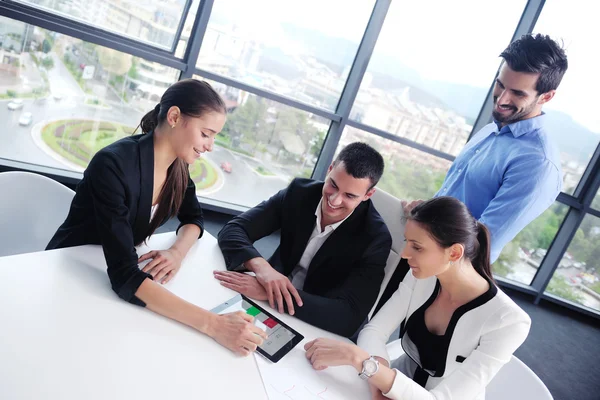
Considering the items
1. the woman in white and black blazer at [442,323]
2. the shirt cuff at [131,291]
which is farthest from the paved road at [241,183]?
the shirt cuff at [131,291]

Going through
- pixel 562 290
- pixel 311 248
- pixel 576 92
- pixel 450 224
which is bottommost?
pixel 562 290

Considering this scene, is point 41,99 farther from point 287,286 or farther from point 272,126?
point 287,286

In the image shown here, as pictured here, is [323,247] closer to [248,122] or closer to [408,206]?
[408,206]

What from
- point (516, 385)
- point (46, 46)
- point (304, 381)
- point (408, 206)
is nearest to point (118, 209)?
point (304, 381)

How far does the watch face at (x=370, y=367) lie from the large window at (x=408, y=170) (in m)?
2.95

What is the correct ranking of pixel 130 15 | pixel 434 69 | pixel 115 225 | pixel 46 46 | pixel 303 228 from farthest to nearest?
pixel 434 69 < pixel 130 15 < pixel 46 46 < pixel 303 228 < pixel 115 225

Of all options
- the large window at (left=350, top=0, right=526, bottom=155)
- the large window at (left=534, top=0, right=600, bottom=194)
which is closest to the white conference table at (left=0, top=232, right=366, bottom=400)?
the large window at (left=350, top=0, right=526, bottom=155)

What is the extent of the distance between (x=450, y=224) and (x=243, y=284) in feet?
2.28

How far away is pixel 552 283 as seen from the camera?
4.75m

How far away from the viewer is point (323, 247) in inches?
73.5

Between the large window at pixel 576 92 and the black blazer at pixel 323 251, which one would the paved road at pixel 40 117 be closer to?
the black blazer at pixel 323 251

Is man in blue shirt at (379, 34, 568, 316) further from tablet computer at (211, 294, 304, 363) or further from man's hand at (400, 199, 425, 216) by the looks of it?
tablet computer at (211, 294, 304, 363)

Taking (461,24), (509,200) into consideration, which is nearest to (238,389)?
(509,200)

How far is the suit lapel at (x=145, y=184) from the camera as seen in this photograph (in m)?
1.52
